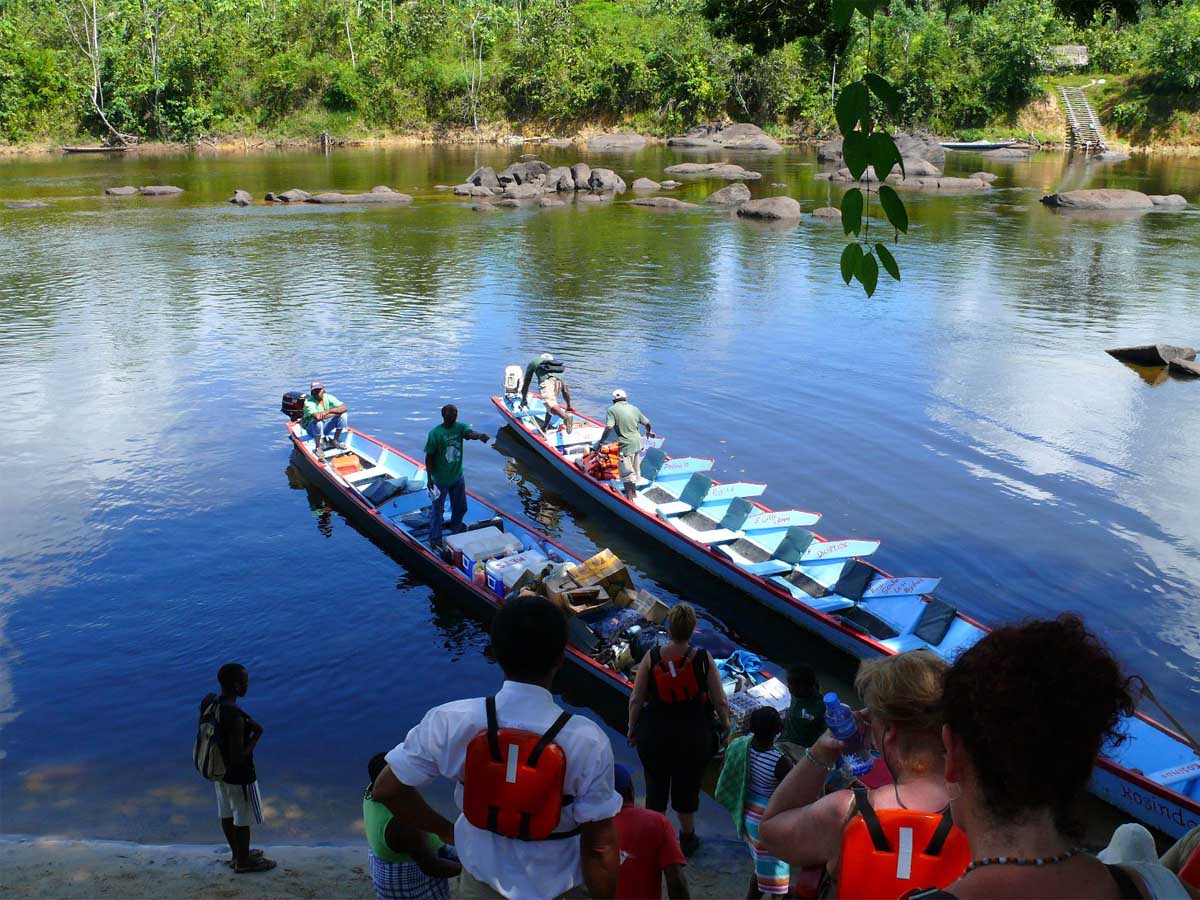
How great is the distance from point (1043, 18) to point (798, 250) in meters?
46.2

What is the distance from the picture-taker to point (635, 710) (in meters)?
6.58

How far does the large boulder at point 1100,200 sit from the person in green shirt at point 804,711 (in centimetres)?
4379

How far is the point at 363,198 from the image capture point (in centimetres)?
4569

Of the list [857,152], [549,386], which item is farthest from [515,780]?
[549,386]

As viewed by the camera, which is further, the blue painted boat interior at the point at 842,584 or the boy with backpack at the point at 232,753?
the blue painted boat interior at the point at 842,584

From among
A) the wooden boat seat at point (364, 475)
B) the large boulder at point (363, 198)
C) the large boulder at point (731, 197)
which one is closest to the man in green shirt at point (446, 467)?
the wooden boat seat at point (364, 475)

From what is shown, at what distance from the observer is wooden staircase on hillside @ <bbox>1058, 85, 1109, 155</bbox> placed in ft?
223

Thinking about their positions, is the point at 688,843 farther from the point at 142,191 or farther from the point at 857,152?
the point at 142,191

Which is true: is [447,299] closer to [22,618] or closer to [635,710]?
[22,618]

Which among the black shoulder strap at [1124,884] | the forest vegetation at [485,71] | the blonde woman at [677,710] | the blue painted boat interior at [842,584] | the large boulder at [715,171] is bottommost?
the blue painted boat interior at [842,584]

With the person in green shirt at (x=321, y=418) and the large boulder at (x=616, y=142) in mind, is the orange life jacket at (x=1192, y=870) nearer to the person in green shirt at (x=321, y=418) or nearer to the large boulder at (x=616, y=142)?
the person in green shirt at (x=321, y=418)

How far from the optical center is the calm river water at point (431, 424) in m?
10.5

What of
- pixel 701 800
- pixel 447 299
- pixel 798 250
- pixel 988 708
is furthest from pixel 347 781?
pixel 798 250

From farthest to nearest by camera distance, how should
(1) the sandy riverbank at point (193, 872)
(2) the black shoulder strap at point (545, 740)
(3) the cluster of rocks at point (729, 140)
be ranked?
(3) the cluster of rocks at point (729, 140), (1) the sandy riverbank at point (193, 872), (2) the black shoulder strap at point (545, 740)
